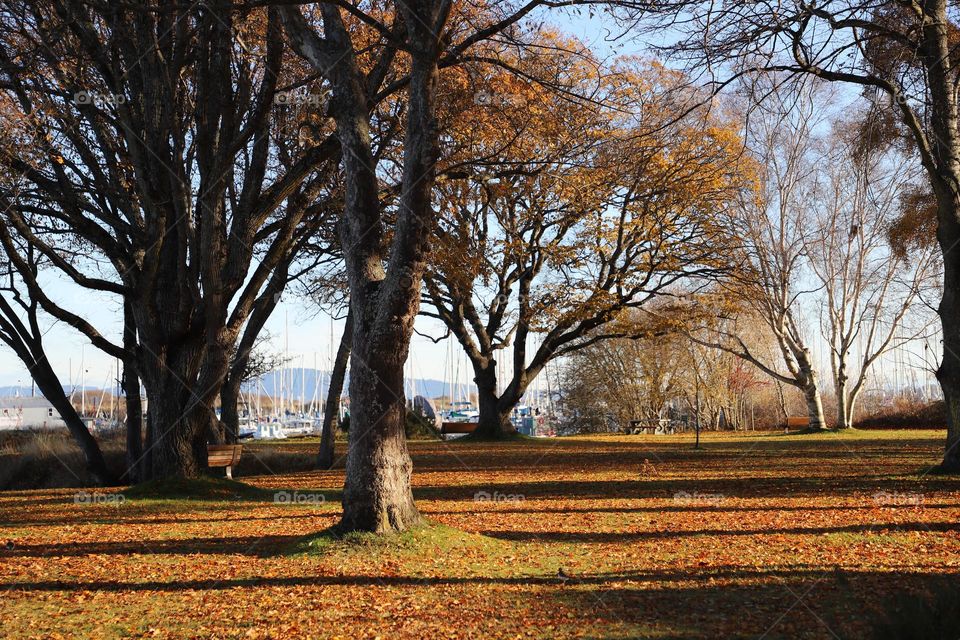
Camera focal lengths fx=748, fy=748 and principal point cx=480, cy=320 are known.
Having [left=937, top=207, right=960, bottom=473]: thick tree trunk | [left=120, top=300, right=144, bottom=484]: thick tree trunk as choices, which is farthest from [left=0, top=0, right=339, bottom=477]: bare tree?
[left=937, top=207, right=960, bottom=473]: thick tree trunk

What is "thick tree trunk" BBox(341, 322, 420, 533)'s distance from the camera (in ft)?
23.4

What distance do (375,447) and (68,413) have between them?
403 inches

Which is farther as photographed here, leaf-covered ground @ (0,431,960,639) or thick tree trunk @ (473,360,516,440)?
thick tree trunk @ (473,360,516,440)

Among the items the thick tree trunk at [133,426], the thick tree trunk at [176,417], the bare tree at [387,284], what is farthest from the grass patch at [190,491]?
the bare tree at [387,284]

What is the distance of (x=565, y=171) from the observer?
512 inches

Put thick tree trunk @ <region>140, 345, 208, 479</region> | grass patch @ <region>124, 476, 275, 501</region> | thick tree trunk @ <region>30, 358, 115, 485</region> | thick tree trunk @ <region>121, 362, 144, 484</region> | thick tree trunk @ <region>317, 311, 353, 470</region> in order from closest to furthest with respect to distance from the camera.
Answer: grass patch @ <region>124, 476, 275, 501</region>, thick tree trunk @ <region>140, 345, 208, 479</region>, thick tree trunk @ <region>30, 358, 115, 485</region>, thick tree trunk @ <region>121, 362, 144, 484</region>, thick tree trunk @ <region>317, 311, 353, 470</region>

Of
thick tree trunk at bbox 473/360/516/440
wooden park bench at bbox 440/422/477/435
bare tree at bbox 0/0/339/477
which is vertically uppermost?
bare tree at bbox 0/0/339/477

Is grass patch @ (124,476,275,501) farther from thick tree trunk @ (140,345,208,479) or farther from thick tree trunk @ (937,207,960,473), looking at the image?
thick tree trunk @ (937,207,960,473)

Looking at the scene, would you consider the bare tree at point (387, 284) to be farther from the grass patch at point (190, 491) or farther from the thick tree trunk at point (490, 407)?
the thick tree trunk at point (490, 407)

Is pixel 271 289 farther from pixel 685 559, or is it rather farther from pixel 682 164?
pixel 685 559

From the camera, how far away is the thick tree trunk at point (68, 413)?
14375mm

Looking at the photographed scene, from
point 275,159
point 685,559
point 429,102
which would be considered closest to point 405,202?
point 429,102

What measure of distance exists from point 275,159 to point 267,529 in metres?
10.2

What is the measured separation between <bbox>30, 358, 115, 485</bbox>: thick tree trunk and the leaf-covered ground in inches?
98.2
